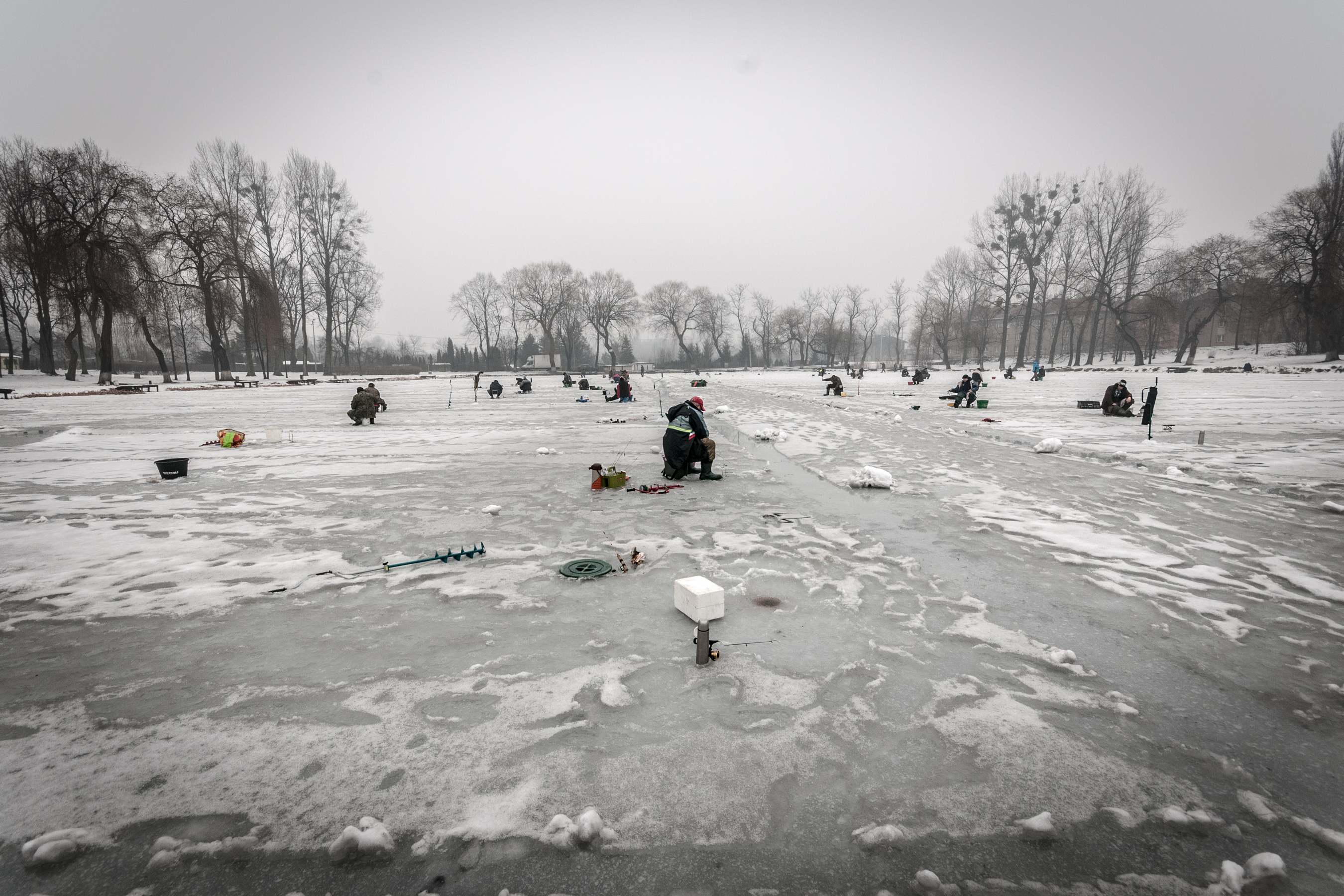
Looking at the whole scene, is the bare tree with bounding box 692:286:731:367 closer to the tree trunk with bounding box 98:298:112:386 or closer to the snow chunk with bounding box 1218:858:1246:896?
the tree trunk with bounding box 98:298:112:386

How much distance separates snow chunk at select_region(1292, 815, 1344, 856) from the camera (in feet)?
6.81

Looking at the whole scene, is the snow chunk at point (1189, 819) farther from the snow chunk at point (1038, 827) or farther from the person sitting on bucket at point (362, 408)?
the person sitting on bucket at point (362, 408)

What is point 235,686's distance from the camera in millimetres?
3158

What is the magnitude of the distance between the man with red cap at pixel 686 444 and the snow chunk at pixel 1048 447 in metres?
6.74

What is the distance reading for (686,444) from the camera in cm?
853

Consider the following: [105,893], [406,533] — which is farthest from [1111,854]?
[406,533]

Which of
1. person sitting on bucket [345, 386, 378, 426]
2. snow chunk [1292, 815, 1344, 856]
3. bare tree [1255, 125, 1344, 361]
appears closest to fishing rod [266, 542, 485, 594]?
snow chunk [1292, 815, 1344, 856]

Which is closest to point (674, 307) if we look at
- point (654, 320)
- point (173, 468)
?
point (654, 320)

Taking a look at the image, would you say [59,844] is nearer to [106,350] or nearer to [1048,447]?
[1048,447]

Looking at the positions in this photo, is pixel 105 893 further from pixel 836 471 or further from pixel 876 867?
pixel 836 471

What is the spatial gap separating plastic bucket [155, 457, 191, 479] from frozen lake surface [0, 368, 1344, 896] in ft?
4.38

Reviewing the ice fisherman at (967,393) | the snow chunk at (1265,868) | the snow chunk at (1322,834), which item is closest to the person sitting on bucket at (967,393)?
the ice fisherman at (967,393)

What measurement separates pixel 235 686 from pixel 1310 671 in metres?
6.17

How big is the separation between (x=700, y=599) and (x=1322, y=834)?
2.83 metres
